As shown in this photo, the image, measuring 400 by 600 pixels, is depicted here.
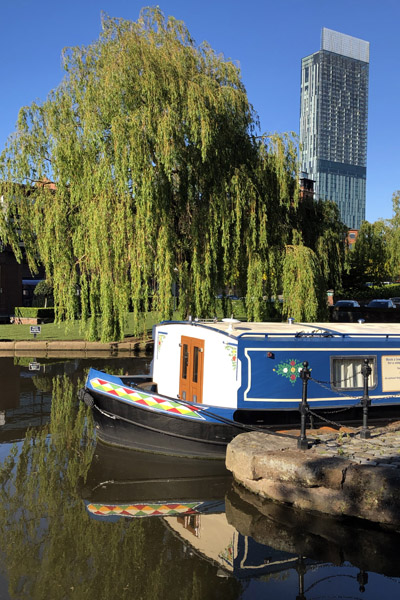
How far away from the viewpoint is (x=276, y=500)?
7922mm

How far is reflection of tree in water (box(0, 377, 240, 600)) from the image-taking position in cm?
568

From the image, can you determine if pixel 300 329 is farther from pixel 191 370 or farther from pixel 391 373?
pixel 191 370

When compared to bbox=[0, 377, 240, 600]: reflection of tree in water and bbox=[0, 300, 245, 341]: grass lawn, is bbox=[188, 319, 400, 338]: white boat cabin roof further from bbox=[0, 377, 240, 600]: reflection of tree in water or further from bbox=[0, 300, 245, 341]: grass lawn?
bbox=[0, 300, 245, 341]: grass lawn

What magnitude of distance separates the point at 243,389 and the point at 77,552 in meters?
4.37

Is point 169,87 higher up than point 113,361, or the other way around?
point 169,87

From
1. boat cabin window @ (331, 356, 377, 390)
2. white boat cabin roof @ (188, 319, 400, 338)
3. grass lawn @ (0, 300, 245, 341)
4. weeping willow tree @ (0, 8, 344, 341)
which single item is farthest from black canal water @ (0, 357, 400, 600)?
grass lawn @ (0, 300, 245, 341)

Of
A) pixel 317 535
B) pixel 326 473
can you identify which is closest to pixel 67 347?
pixel 326 473

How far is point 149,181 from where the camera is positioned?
16906 mm

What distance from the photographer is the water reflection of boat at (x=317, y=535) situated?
642 cm

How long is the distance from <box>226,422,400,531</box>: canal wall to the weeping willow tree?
9830 millimetres

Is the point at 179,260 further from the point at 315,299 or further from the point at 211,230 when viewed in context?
the point at 315,299

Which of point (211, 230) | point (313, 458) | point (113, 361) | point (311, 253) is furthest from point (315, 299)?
point (313, 458)

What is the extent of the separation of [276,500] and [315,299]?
36.7 feet

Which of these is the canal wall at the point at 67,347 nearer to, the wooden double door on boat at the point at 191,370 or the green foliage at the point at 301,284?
the green foliage at the point at 301,284
